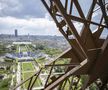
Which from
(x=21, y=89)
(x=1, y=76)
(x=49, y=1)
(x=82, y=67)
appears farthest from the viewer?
(x=1, y=76)

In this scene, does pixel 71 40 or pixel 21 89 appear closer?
pixel 71 40

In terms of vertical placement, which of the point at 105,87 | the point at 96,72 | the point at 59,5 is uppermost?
the point at 59,5

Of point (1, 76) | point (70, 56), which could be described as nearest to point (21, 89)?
point (1, 76)

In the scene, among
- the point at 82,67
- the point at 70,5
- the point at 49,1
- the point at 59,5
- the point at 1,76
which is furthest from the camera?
the point at 1,76

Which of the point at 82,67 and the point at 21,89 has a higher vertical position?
the point at 82,67

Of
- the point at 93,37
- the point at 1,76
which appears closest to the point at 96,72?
the point at 93,37

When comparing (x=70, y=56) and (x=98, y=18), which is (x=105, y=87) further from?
(x=98, y=18)

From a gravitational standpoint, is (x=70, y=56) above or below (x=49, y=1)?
below

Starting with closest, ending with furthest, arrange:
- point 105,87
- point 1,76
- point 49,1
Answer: point 49,1 → point 105,87 → point 1,76

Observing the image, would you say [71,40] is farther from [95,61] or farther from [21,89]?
[21,89]
